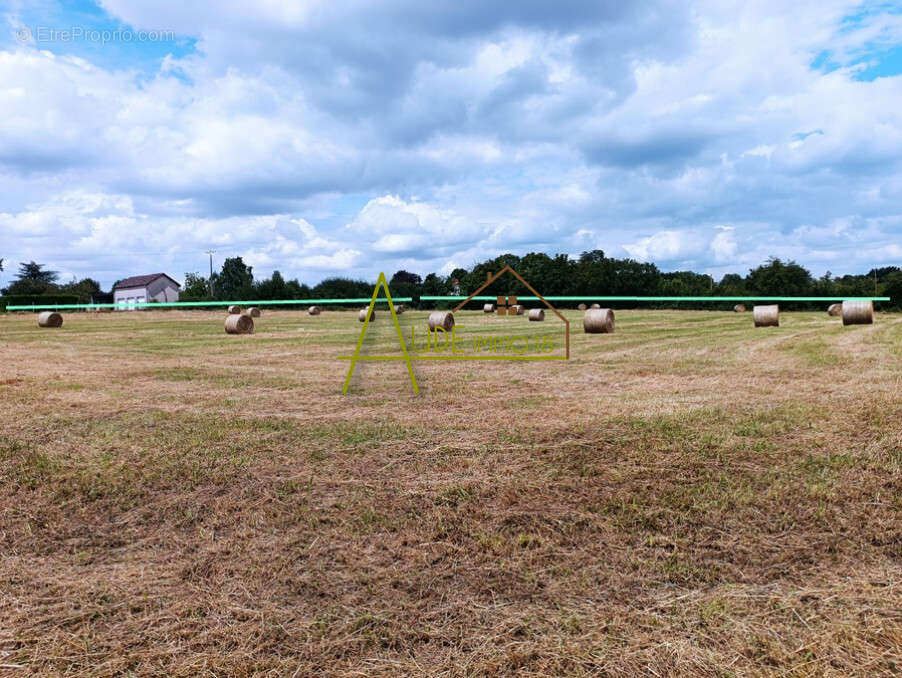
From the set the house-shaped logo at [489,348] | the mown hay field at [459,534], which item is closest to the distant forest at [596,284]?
the house-shaped logo at [489,348]

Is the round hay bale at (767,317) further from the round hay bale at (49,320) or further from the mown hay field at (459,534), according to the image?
the round hay bale at (49,320)

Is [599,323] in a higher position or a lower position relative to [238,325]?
lower

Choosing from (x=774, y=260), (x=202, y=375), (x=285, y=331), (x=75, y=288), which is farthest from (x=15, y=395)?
(x=75, y=288)

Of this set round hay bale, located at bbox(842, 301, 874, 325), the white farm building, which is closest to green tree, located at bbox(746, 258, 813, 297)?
round hay bale, located at bbox(842, 301, 874, 325)

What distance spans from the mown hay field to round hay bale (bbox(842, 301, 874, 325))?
17.9 meters

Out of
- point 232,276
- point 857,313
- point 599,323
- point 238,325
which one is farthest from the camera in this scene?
point 232,276

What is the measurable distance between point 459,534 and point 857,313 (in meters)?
26.7

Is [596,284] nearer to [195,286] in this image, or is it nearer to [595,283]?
[595,283]

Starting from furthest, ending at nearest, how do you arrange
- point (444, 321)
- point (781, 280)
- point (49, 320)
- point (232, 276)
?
point (232, 276) → point (781, 280) → point (49, 320) → point (444, 321)

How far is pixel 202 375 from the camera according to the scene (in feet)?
44.3

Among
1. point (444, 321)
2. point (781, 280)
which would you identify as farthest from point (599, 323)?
point (781, 280)

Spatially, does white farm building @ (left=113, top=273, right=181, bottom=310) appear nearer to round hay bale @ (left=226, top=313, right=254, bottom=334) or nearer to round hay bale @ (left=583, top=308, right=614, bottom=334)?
round hay bale @ (left=226, top=313, right=254, bottom=334)

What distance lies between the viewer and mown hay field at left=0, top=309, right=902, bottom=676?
11.6 ft

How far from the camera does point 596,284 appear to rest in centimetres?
7031
